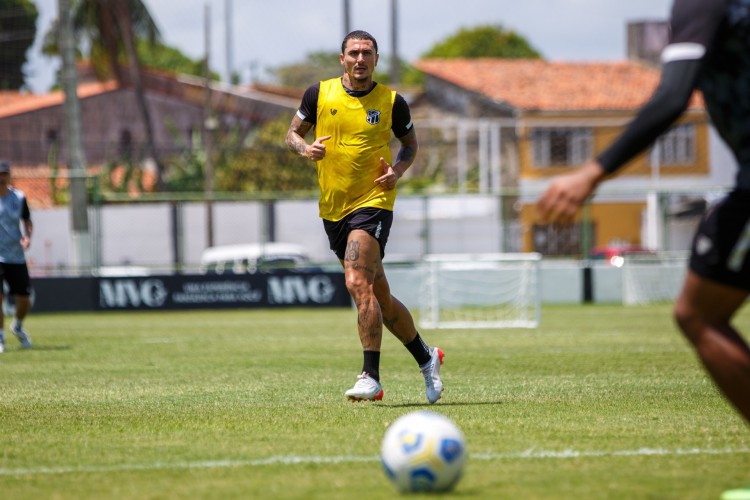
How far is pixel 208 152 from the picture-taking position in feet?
128

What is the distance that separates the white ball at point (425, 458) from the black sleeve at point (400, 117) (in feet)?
12.6

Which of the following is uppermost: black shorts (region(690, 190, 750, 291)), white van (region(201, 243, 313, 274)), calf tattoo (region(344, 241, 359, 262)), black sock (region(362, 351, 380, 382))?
black shorts (region(690, 190, 750, 291))

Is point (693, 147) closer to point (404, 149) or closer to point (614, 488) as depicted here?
point (404, 149)

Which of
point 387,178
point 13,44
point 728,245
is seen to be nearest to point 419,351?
point 387,178

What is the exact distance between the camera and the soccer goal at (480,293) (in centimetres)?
1917

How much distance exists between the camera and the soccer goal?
19.2m

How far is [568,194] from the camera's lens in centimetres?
423

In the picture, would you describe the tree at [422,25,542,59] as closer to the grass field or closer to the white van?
the white van

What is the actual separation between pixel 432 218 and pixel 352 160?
2239 cm

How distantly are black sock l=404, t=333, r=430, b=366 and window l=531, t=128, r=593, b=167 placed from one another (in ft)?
123

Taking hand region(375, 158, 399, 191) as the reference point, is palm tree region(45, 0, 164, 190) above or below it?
above

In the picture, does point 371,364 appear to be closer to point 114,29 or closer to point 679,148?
point 679,148

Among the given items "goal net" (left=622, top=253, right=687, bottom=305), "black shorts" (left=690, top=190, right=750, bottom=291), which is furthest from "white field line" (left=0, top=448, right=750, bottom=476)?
"goal net" (left=622, top=253, right=687, bottom=305)

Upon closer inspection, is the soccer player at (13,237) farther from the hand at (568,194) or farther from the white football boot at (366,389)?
the hand at (568,194)
